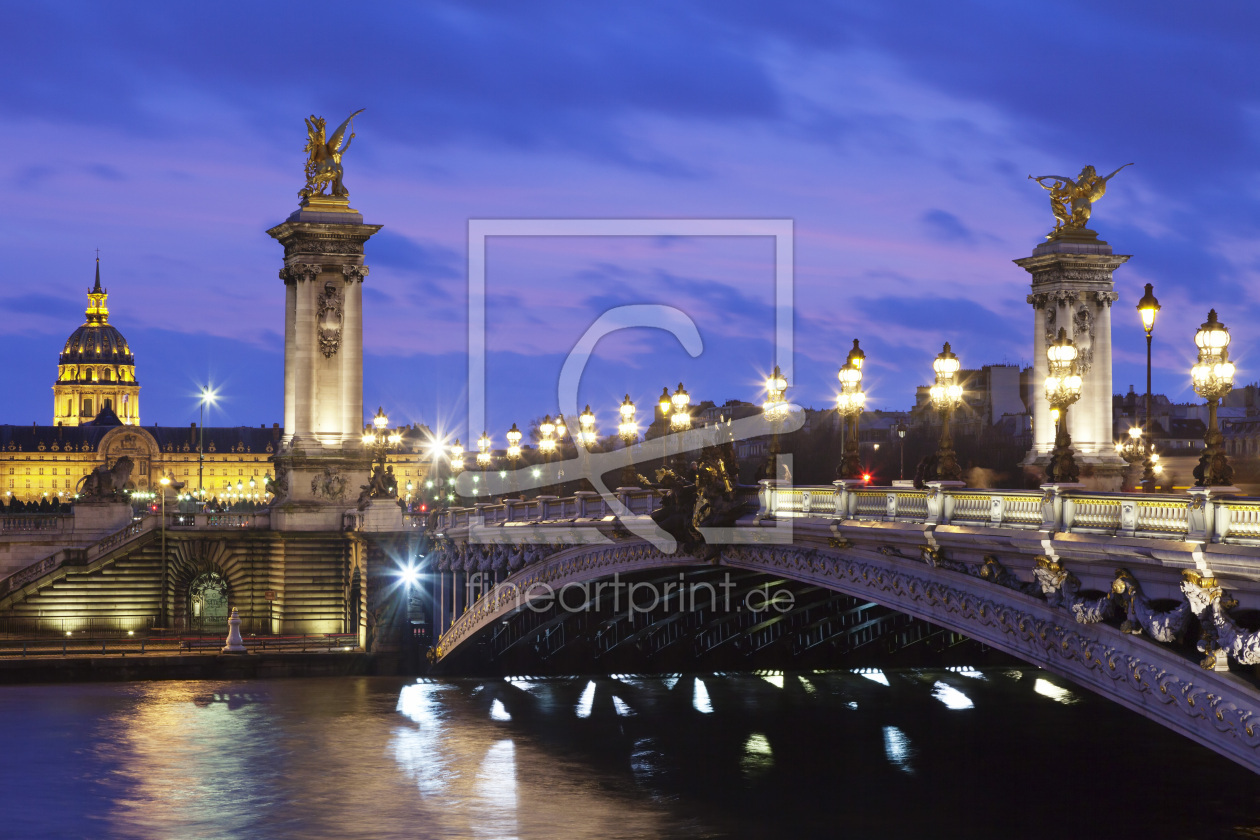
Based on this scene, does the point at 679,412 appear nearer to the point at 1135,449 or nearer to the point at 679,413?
the point at 679,413

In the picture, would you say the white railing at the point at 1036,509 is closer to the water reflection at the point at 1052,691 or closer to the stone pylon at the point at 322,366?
the water reflection at the point at 1052,691

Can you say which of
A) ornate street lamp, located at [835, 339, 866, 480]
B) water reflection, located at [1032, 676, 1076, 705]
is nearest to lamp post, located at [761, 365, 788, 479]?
ornate street lamp, located at [835, 339, 866, 480]

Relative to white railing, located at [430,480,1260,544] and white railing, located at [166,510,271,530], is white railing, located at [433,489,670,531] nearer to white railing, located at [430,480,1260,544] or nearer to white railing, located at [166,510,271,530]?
white railing, located at [430,480,1260,544]

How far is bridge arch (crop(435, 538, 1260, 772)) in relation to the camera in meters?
19.5

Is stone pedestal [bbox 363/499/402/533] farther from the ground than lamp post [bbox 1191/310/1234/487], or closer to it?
closer to it

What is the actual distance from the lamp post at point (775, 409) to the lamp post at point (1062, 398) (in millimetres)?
8441

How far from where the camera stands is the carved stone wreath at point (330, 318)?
7250 centimetres

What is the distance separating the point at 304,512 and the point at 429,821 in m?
35.7

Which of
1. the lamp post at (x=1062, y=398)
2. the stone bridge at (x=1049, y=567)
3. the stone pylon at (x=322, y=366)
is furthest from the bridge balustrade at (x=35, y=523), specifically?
the lamp post at (x=1062, y=398)

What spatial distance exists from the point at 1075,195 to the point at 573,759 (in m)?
26.4

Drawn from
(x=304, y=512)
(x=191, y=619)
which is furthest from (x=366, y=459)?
(x=191, y=619)

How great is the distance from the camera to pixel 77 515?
77.7 metres

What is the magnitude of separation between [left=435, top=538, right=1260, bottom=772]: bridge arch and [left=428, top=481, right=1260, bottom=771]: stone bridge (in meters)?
0.03

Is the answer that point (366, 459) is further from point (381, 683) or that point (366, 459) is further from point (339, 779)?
point (339, 779)
